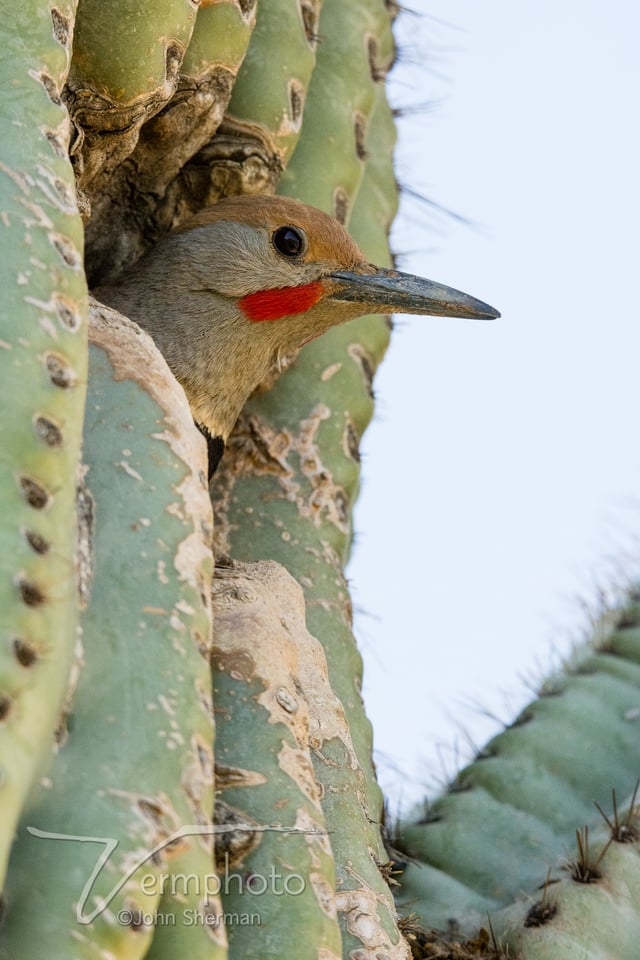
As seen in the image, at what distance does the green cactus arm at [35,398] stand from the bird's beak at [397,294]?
4.51 ft

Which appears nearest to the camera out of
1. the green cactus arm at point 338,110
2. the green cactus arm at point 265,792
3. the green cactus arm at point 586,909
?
the green cactus arm at point 265,792

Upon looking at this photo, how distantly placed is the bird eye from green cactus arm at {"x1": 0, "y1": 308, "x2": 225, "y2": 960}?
1.25 metres

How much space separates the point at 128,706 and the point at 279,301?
70.6 inches

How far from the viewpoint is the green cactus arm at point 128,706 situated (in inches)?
56.4

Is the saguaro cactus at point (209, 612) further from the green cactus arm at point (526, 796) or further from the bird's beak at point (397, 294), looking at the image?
the bird's beak at point (397, 294)

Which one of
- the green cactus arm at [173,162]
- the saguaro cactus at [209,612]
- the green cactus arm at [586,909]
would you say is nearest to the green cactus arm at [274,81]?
the saguaro cactus at [209,612]

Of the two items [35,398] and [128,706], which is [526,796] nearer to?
[128,706]

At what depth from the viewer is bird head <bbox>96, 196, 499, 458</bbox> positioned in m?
3.17

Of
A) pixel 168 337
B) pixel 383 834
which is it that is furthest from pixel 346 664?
pixel 168 337

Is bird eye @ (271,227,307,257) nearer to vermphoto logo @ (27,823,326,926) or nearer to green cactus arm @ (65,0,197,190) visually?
green cactus arm @ (65,0,197,190)

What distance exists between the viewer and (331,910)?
1824 mm

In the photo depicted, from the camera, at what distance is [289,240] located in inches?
125

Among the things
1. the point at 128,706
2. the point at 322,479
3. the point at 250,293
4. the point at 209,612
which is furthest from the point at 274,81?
the point at 128,706

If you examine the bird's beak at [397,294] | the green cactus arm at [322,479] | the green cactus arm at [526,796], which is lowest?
the green cactus arm at [526,796]
